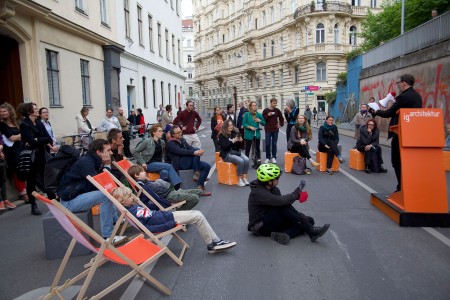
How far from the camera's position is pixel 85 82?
1698 cm

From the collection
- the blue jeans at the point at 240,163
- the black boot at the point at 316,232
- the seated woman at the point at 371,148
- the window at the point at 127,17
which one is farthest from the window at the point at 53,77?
the black boot at the point at 316,232

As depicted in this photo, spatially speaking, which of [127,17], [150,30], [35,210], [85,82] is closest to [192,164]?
[35,210]

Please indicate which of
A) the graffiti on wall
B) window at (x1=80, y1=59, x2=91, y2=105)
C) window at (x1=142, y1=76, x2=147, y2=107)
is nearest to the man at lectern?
the graffiti on wall

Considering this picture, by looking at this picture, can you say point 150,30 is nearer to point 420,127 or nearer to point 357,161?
point 357,161

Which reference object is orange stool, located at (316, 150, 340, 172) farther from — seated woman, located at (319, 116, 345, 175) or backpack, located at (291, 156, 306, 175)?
backpack, located at (291, 156, 306, 175)

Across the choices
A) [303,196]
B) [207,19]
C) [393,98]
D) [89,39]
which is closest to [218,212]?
[303,196]

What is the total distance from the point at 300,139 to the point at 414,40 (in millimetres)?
12093

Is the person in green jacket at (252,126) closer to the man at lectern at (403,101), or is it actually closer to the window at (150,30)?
the man at lectern at (403,101)

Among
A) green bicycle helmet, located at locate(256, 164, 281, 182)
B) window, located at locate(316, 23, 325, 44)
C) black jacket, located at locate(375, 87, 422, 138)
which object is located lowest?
green bicycle helmet, located at locate(256, 164, 281, 182)

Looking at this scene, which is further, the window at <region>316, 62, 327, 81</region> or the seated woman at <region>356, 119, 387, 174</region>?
the window at <region>316, 62, 327, 81</region>

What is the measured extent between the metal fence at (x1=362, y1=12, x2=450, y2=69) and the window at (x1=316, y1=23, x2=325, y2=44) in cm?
2271

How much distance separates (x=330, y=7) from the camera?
4781 cm

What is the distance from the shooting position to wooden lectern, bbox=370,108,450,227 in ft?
19.5

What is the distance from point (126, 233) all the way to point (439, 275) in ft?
13.4
